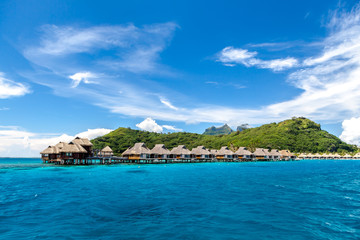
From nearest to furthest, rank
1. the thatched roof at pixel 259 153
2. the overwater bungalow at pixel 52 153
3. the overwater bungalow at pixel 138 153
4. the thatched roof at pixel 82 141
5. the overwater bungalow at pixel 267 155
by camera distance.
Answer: the overwater bungalow at pixel 52 153 < the thatched roof at pixel 82 141 < the overwater bungalow at pixel 138 153 < the thatched roof at pixel 259 153 < the overwater bungalow at pixel 267 155

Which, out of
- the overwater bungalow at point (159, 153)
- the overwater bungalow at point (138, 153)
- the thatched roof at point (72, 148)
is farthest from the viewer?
the overwater bungalow at point (159, 153)

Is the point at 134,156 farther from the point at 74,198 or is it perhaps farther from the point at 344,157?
the point at 344,157

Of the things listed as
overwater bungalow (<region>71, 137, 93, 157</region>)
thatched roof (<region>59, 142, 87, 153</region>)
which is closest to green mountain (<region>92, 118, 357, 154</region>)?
overwater bungalow (<region>71, 137, 93, 157</region>)

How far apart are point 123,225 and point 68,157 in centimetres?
5841

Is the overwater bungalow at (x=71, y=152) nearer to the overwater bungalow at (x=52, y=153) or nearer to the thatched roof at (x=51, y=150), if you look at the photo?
the overwater bungalow at (x=52, y=153)

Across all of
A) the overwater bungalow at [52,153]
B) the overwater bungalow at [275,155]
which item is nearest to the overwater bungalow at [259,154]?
the overwater bungalow at [275,155]

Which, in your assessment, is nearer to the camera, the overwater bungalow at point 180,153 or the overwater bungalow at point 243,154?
the overwater bungalow at point 180,153

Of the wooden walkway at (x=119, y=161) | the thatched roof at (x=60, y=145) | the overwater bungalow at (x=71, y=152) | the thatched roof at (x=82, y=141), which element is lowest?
the wooden walkway at (x=119, y=161)

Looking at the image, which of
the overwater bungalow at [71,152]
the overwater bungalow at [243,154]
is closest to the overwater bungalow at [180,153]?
the overwater bungalow at [243,154]

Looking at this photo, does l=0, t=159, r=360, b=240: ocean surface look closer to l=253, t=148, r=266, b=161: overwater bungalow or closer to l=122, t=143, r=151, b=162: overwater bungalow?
l=122, t=143, r=151, b=162: overwater bungalow

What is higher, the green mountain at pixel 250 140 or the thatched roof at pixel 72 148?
the green mountain at pixel 250 140

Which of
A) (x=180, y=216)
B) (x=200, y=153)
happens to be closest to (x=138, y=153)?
(x=200, y=153)

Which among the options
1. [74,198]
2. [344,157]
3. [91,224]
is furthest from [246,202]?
[344,157]

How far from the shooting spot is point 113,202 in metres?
17.3
